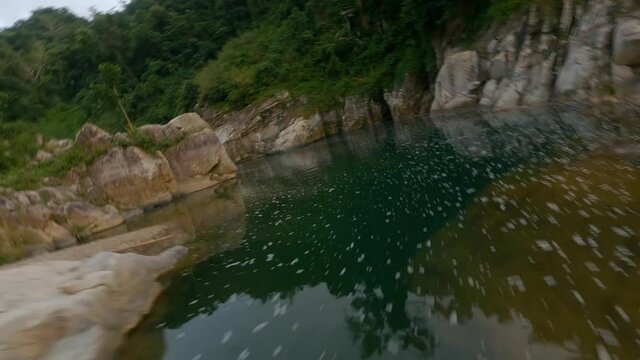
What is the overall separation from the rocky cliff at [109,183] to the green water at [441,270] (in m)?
11.6

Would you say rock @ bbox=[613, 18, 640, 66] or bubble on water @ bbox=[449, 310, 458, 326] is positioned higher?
rock @ bbox=[613, 18, 640, 66]

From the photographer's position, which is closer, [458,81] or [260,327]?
[260,327]

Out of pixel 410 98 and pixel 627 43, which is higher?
pixel 627 43

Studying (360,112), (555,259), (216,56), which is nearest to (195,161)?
(360,112)

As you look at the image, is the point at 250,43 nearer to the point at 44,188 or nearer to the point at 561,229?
the point at 44,188

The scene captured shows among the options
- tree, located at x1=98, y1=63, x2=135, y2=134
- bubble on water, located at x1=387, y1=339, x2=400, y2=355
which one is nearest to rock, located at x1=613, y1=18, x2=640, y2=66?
bubble on water, located at x1=387, y1=339, x2=400, y2=355

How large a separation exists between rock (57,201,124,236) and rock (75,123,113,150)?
7.14 metres

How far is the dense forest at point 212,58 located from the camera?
47.3 metres

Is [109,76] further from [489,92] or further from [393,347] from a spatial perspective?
[393,347]

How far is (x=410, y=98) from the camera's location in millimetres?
49094

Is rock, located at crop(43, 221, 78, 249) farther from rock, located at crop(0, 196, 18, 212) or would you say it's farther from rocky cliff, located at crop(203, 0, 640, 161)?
rocky cliff, located at crop(203, 0, 640, 161)

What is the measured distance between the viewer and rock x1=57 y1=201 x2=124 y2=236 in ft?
86.5

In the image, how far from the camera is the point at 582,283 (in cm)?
773

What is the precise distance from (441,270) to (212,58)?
7457 cm
